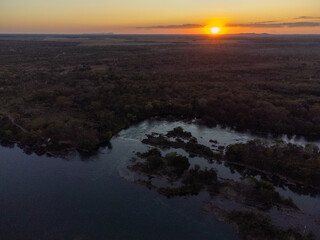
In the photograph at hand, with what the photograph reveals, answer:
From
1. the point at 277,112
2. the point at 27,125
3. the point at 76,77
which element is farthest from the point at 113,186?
the point at 76,77

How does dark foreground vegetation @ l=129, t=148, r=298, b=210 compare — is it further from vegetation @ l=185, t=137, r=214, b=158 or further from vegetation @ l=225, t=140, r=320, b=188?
vegetation @ l=225, t=140, r=320, b=188

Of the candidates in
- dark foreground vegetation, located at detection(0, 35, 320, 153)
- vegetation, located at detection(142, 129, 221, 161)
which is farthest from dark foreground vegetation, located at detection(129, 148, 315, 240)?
dark foreground vegetation, located at detection(0, 35, 320, 153)

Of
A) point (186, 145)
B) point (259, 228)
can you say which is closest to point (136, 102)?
point (186, 145)

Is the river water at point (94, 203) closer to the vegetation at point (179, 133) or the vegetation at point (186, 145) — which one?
the vegetation at point (186, 145)

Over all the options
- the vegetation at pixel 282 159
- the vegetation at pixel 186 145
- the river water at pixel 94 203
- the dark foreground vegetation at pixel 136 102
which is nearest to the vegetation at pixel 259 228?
the river water at pixel 94 203

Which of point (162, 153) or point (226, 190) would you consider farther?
point (162, 153)

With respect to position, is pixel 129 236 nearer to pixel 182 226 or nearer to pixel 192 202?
pixel 182 226

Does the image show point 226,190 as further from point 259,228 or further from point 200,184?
point 259,228
